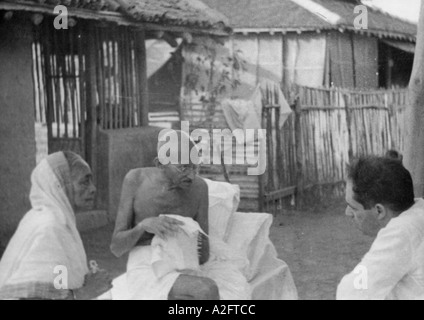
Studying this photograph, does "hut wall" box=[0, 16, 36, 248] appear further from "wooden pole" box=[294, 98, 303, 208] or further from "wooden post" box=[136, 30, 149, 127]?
"wooden pole" box=[294, 98, 303, 208]

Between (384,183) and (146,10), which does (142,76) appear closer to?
(146,10)

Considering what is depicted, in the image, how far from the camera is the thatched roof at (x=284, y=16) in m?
11.8

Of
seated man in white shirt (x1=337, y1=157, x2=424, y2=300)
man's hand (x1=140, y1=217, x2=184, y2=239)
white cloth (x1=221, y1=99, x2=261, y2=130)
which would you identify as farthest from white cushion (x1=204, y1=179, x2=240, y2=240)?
white cloth (x1=221, y1=99, x2=261, y2=130)

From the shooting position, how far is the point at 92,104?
7148 millimetres

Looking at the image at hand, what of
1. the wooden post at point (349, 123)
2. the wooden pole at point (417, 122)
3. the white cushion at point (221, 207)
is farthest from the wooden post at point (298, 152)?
the wooden pole at point (417, 122)

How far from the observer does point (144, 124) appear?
25.8 feet

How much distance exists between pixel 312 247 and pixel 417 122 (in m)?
3.19

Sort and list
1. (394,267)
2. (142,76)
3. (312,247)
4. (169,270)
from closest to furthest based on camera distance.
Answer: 1. (394,267)
2. (169,270)
3. (312,247)
4. (142,76)

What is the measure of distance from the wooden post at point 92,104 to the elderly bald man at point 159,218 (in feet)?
11.4

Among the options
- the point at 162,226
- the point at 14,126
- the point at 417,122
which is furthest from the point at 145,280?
the point at 14,126

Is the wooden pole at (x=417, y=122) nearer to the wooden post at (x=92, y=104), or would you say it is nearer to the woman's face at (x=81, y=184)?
the woman's face at (x=81, y=184)
